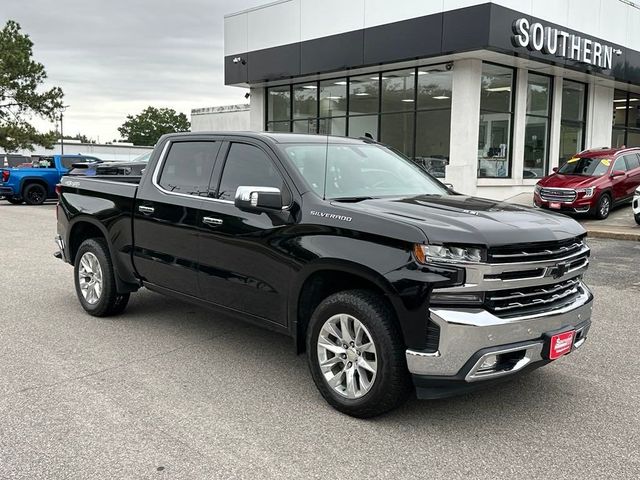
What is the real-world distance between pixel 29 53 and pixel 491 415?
40392mm

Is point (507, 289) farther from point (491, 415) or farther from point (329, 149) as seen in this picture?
point (329, 149)

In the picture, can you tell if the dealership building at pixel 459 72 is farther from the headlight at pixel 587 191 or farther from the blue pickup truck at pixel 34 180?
the blue pickup truck at pixel 34 180

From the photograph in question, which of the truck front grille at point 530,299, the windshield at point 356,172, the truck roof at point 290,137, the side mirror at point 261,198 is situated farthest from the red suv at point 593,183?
the side mirror at point 261,198

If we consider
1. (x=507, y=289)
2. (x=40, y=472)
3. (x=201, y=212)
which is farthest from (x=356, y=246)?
(x=40, y=472)

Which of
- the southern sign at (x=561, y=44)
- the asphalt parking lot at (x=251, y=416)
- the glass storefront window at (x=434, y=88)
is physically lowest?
the asphalt parking lot at (x=251, y=416)

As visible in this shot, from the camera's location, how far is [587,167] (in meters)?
16.0

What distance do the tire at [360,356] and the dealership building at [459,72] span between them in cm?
1403

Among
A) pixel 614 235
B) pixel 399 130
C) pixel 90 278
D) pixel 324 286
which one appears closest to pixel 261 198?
pixel 324 286

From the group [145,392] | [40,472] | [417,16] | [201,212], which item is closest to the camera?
[40,472]

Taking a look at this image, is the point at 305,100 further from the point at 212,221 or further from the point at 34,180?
the point at 212,221

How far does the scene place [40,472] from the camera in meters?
3.14

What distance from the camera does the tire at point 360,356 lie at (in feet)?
11.8

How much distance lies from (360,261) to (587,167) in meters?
14.2

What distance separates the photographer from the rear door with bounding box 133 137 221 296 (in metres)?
5.03
